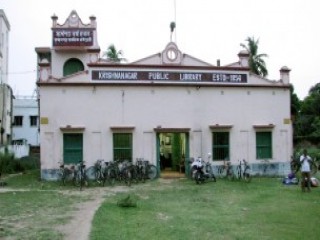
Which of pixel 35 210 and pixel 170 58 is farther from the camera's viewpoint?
pixel 170 58

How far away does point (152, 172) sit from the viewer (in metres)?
20.2

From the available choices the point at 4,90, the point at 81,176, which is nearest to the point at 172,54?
the point at 81,176

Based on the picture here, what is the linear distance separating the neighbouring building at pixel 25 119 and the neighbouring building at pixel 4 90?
5857mm

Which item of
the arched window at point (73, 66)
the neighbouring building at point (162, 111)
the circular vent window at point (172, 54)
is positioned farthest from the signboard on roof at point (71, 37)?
the circular vent window at point (172, 54)

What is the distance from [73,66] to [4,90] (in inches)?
416

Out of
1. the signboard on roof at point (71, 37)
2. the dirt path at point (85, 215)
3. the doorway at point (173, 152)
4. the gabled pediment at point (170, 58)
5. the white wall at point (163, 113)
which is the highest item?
the signboard on roof at point (71, 37)

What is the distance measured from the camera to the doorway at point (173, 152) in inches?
863

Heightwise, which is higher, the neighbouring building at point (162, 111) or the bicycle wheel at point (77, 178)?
the neighbouring building at point (162, 111)

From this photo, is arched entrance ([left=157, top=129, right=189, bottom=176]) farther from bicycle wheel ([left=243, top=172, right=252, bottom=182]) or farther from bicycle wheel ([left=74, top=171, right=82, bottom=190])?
bicycle wheel ([left=74, top=171, right=82, bottom=190])

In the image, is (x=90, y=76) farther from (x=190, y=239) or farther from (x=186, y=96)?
(x=190, y=239)

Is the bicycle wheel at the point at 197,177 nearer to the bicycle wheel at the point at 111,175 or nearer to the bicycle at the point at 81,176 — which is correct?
the bicycle wheel at the point at 111,175

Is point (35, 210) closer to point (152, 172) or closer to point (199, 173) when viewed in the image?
point (199, 173)

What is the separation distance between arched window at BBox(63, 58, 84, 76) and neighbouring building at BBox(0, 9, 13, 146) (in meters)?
9.74

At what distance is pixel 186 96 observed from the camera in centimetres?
2073
